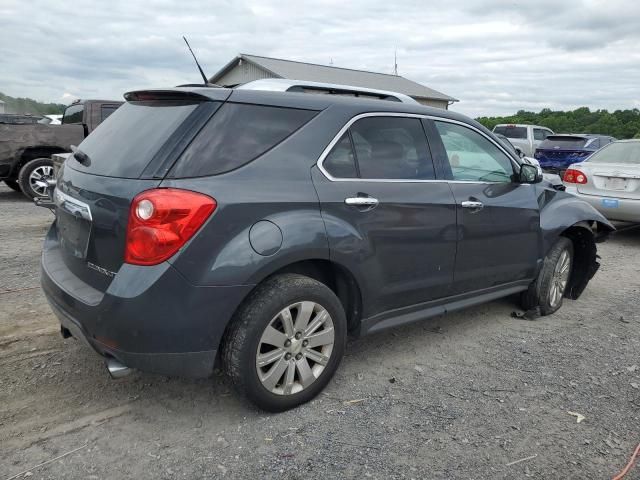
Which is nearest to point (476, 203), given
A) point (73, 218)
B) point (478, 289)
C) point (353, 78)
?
point (478, 289)

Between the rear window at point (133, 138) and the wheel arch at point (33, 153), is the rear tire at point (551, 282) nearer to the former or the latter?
the rear window at point (133, 138)

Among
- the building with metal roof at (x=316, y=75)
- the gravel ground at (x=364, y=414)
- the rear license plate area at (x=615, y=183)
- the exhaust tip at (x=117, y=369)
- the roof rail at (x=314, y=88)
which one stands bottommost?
the gravel ground at (x=364, y=414)

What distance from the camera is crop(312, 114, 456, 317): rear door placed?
121 inches

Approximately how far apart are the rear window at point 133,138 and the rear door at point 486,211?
1.73 meters

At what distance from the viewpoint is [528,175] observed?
14.0ft

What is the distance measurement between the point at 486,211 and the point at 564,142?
574 inches

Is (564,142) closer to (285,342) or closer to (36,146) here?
(36,146)

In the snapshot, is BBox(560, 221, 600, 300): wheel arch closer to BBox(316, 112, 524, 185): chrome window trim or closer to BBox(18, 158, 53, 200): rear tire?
BBox(316, 112, 524, 185): chrome window trim

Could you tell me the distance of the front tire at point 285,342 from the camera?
108 inches

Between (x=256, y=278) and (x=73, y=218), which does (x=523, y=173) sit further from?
(x=73, y=218)

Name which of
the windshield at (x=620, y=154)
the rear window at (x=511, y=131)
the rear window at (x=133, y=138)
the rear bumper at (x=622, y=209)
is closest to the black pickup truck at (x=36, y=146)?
the rear window at (x=133, y=138)

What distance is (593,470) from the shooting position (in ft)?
8.70

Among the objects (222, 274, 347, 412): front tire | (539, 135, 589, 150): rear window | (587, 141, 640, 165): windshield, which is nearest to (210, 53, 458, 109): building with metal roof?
(539, 135, 589, 150): rear window

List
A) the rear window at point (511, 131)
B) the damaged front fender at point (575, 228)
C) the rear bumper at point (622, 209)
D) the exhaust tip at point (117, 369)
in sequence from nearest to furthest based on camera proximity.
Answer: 1. the exhaust tip at point (117, 369)
2. the damaged front fender at point (575, 228)
3. the rear bumper at point (622, 209)
4. the rear window at point (511, 131)
